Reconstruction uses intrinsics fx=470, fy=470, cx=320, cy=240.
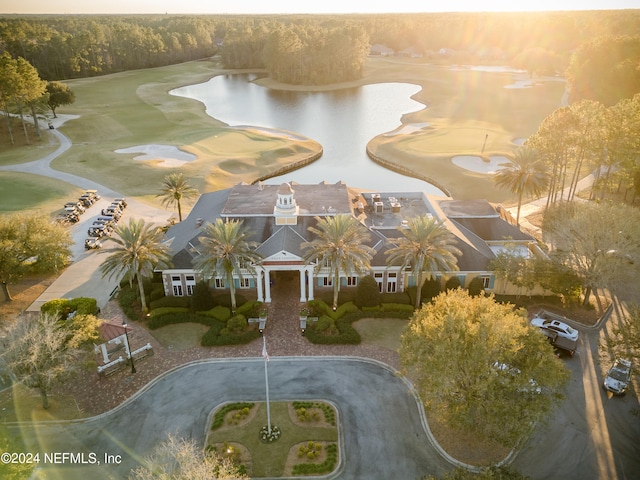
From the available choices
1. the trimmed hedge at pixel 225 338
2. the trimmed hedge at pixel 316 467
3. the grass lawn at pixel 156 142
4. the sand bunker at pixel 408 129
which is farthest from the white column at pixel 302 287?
the sand bunker at pixel 408 129

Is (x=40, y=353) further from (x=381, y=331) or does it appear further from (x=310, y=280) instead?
(x=381, y=331)

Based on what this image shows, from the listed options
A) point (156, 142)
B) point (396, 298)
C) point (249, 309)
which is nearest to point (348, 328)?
point (396, 298)

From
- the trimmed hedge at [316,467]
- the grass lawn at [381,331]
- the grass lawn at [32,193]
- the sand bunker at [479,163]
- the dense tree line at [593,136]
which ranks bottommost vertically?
the grass lawn at [381,331]

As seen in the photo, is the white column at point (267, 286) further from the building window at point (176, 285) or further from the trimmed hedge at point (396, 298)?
the trimmed hedge at point (396, 298)

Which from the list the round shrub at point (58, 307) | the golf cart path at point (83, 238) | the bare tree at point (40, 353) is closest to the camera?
the bare tree at point (40, 353)

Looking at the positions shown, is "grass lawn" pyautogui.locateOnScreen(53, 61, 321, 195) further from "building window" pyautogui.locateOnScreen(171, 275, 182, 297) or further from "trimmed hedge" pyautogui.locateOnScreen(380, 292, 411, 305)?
"trimmed hedge" pyautogui.locateOnScreen(380, 292, 411, 305)

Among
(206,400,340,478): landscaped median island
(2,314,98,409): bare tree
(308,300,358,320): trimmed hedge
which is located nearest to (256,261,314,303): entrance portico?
(308,300,358,320): trimmed hedge

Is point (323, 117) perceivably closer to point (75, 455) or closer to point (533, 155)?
point (533, 155)
